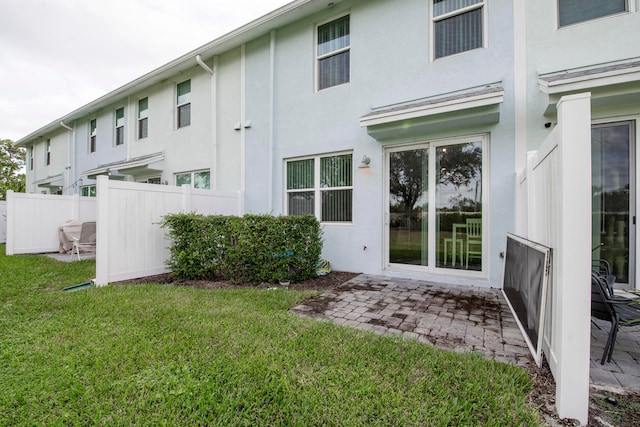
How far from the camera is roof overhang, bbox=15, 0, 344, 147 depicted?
662 cm

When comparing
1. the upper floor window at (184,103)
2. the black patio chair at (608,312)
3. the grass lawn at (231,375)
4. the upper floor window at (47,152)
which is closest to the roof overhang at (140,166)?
the upper floor window at (184,103)

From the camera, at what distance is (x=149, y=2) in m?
8.35

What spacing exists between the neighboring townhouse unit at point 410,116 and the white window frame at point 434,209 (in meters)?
0.02

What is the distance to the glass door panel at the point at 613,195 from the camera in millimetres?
4117

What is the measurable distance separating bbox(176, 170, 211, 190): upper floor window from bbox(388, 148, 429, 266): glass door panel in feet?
20.0

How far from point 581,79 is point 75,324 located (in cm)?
742

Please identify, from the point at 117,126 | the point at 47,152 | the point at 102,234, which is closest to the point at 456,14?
the point at 102,234

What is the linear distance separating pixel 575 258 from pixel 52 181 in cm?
2133

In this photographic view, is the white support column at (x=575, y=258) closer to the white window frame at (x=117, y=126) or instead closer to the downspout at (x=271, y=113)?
the downspout at (x=271, y=113)

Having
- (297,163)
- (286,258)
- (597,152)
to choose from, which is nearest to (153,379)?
(286,258)

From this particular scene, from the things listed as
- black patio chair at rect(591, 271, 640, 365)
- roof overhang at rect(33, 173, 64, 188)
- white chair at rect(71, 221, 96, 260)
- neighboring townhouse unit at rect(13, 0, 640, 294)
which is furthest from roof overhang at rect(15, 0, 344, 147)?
black patio chair at rect(591, 271, 640, 365)

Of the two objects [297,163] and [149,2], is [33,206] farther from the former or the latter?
[297,163]

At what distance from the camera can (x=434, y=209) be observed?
5535 millimetres

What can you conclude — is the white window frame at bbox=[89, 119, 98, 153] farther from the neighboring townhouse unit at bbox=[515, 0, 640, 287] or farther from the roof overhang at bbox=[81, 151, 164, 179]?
the neighboring townhouse unit at bbox=[515, 0, 640, 287]
